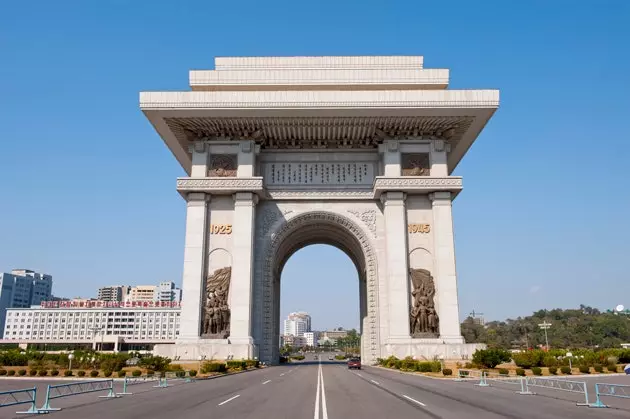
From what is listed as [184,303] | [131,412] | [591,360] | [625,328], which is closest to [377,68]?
[184,303]

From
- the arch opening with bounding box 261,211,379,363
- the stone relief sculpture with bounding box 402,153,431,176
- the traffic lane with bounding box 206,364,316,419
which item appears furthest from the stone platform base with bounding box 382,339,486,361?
the traffic lane with bounding box 206,364,316,419

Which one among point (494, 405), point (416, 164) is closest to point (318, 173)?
point (416, 164)

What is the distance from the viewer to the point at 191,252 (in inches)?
1308

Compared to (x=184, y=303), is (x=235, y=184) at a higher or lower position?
A: higher

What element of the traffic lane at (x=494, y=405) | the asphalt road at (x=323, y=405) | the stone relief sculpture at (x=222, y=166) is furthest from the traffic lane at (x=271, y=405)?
the stone relief sculpture at (x=222, y=166)

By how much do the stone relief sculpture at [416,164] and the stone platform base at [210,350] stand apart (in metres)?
16.5

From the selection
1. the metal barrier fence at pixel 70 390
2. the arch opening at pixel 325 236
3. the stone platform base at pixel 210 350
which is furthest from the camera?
the arch opening at pixel 325 236

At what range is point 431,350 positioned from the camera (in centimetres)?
3041

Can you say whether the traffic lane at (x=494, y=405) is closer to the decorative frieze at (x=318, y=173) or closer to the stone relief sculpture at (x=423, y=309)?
the stone relief sculpture at (x=423, y=309)

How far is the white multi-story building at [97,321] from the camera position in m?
129

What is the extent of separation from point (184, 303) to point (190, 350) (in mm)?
3213

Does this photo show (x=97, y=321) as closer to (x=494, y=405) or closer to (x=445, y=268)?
(x=445, y=268)

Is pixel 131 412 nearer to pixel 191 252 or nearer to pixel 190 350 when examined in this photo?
pixel 190 350

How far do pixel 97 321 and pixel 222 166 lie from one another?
11422 centimetres
